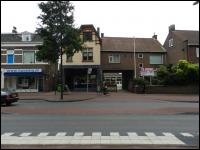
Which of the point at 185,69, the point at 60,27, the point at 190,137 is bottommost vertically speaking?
the point at 190,137

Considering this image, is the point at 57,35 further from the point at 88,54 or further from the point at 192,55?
the point at 192,55

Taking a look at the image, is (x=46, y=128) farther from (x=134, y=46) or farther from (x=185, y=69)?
(x=134, y=46)

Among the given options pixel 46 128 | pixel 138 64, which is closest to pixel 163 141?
pixel 46 128

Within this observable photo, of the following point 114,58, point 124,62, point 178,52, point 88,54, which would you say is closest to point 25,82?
point 88,54

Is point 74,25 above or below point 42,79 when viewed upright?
above

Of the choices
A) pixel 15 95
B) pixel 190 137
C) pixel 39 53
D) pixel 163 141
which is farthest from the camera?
pixel 39 53

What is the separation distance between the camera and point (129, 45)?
62844 mm

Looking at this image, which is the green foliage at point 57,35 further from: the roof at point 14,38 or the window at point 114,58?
the window at point 114,58

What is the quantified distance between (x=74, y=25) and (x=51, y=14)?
2824 millimetres

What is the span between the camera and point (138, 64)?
6069cm

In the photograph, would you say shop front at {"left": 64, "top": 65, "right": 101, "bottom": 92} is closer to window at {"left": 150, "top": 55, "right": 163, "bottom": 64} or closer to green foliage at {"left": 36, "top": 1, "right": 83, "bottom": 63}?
window at {"left": 150, "top": 55, "right": 163, "bottom": 64}

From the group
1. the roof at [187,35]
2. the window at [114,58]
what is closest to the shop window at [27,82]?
the window at [114,58]

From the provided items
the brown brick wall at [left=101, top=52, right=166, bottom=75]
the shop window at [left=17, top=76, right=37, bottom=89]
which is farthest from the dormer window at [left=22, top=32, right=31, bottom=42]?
the brown brick wall at [left=101, top=52, right=166, bottom=75]

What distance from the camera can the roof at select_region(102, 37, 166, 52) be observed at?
201ft
